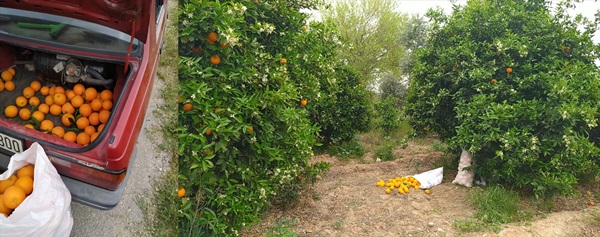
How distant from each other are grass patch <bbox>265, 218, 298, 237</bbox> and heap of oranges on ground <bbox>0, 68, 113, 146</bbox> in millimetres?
2019

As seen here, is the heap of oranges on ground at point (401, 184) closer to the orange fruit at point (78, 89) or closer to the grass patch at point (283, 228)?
the grass patch at point (283, 228)

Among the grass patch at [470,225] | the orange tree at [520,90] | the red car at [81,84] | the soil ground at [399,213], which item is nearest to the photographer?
the red car at [81,84]

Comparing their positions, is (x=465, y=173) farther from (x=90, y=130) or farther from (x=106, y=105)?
(x=90, y=130)

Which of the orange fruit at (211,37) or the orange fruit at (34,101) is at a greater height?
the orange fruit at (211,37)

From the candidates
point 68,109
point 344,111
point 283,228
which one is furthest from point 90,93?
point 344,111

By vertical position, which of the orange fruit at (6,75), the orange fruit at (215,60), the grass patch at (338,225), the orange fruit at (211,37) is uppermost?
the orange fruit at (211,37)

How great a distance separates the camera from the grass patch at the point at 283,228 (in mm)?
4453

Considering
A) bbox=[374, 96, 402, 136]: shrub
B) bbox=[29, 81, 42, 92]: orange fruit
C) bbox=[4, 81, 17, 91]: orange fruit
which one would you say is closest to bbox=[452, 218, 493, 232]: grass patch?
bbox=[29, 81, 42, 92]: orange fruit

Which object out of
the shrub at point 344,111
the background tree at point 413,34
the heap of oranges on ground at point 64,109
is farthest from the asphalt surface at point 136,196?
the background tree at point 413,34

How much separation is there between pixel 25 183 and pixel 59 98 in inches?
46.8

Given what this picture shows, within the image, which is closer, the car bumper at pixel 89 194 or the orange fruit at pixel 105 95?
the car bumper at pixel 89 194

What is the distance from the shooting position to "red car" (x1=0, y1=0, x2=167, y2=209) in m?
2.81

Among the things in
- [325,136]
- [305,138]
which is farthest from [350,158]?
[305,138]

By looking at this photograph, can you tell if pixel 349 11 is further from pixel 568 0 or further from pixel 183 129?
pixel 183 129
